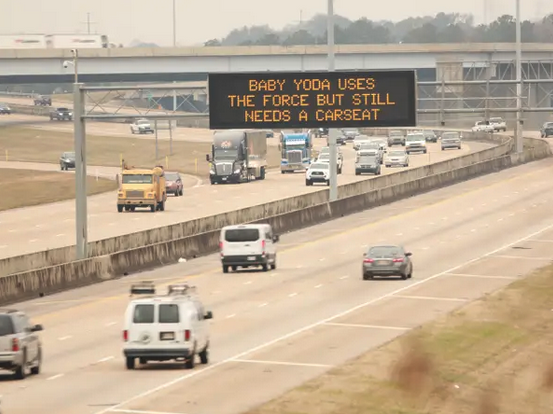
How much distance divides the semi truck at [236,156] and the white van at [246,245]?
52.6 meters

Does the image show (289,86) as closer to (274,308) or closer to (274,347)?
(274,308)

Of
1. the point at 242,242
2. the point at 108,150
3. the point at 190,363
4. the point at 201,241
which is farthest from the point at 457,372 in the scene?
the point at 108,150

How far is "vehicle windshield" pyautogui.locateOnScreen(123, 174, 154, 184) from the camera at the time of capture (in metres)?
88.1

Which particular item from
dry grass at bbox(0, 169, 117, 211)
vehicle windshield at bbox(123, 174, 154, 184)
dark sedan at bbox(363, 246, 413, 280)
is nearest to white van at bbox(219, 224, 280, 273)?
dark sedan at bbox(363, 246, 413, 280)

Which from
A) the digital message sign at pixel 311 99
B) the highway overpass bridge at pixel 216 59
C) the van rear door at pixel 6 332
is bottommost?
the van rear door at pixel 6 332

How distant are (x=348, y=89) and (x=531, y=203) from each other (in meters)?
35.3

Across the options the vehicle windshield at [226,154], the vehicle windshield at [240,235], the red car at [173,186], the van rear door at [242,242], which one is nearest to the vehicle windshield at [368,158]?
the vehicle windshield at [226,154]

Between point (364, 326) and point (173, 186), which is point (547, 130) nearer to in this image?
point (173, 186)

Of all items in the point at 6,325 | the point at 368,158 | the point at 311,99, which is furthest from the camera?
the point at 368,158

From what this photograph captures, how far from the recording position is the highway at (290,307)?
29.7 meters

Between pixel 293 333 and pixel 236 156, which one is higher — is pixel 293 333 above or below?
below

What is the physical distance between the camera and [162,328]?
31750 mm

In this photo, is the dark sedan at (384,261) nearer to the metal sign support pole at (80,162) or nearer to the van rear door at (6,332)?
the metal sign support pole at (80,162)

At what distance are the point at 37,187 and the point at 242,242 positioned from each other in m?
58.5
